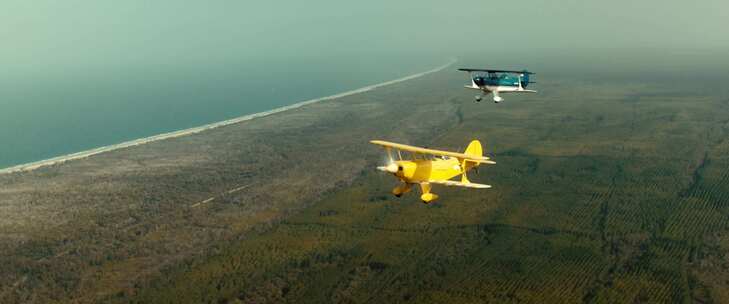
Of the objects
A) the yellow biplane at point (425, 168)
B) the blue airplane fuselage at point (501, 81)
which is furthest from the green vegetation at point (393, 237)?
the yellow biplane at point (425, 168)

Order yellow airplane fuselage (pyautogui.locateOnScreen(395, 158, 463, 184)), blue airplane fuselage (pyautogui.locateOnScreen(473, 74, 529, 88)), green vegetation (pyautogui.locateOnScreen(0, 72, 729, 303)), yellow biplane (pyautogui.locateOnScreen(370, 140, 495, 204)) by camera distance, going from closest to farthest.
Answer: yellow biplane (pyautogui.locateOnScreen(370, 140, 495, 204)) < yellow airplane fuselage (pyautogui.locateOnScreen(395, 158, 463, 184)) < blue airplane fuselage (pyautogui.locateOnScreen(473, 74, 529, 88)) < green vegetation (pyautogui.locateOnScreen(0, 72, 729, 303))

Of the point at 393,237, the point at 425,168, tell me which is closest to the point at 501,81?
the point at 425,168

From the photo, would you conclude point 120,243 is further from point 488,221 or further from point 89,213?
point 488,221

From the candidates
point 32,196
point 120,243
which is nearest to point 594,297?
point 120,243

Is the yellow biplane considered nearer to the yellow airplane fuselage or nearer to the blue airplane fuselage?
the yellow airplane fuselage

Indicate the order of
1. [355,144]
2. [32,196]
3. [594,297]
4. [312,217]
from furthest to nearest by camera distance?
[355,144] < [32,196] < [312,217] < [594,297]

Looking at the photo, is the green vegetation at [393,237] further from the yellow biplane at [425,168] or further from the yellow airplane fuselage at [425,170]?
the yellow biplane at [425,168]

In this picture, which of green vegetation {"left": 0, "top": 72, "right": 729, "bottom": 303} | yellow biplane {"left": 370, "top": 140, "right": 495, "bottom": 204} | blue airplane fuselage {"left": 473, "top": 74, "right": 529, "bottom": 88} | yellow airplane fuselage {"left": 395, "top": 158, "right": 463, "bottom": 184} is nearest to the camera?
yellow biplane {"left": 370, "top": 140, "right": 495, "bottom": 204}

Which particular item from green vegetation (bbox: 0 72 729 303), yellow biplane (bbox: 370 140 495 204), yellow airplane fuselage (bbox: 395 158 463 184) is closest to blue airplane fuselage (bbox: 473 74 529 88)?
yellow biplane (bbox: 370 140 495 204)
